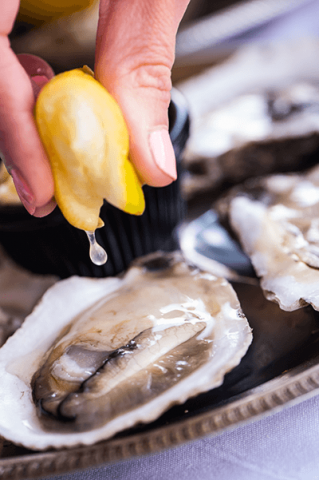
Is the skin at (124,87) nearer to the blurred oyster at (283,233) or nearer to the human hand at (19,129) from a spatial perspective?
the human hand at (19,129)

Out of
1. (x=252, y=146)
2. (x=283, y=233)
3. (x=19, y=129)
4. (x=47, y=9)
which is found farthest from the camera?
(x=47, y=9)

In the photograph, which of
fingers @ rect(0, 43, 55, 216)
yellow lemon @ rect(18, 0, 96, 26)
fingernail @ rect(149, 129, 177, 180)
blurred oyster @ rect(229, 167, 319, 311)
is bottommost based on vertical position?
blurred oyster @ rect(229, 167, 319, 311)

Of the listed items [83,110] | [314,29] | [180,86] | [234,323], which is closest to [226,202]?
[234,323]

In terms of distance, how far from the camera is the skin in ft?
1.19

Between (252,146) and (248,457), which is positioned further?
(252,146)

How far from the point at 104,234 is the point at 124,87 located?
10.3 inches

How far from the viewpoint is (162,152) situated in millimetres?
407

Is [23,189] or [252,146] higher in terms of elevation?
[23,189]

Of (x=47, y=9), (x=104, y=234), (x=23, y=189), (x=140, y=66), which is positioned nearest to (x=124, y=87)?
(x=140, y=66)

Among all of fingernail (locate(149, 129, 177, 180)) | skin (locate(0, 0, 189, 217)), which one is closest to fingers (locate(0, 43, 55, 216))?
skin (locate(0, 0, 189, 217))

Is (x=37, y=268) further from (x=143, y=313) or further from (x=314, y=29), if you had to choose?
(x=314, y=29)

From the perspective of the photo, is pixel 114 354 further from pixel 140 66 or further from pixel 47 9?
pixel 47 9

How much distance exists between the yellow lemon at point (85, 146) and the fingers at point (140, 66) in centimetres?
1

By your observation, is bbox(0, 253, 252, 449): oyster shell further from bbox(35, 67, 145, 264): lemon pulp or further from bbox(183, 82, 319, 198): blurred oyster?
bbox(183, 82, 319, 198): blurred oyster
